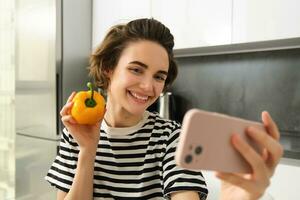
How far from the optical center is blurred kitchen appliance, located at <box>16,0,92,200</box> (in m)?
1.87

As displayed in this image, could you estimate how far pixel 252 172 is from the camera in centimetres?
44

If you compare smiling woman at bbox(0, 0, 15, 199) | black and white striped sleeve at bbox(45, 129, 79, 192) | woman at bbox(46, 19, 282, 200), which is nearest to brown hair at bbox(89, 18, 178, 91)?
woman at bbox(46, 19, 282, 200)

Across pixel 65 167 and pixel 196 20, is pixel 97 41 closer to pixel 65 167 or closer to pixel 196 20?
pixel 196 20

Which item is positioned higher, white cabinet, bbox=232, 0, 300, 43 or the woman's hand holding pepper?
white cabinet, bbox=232, 0, 300, 43

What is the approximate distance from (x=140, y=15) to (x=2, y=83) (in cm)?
107

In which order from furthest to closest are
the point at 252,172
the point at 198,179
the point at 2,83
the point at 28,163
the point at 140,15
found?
the point at 2,83
the point at 28,163
the point at 140,15
the point at 198,179
the point at 252,172

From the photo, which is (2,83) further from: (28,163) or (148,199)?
(148,199)

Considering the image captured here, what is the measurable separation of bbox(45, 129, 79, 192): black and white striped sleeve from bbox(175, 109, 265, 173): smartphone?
1.97ft

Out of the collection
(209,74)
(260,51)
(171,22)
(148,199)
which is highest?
(171,22)

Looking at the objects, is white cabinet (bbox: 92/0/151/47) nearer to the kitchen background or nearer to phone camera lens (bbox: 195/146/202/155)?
the kitchen background

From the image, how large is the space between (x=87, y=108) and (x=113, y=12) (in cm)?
126

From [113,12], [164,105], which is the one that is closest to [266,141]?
[164,105]

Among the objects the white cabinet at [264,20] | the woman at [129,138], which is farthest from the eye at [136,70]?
the white cabinet at [264,20]

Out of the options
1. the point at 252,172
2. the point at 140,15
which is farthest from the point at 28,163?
the point at 252,172
